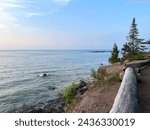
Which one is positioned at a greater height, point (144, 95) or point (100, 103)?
point (144, 95)

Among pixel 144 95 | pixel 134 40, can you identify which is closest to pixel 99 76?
pixel 144 95

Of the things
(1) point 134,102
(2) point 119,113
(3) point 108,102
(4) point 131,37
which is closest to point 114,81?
(3) point 108,102

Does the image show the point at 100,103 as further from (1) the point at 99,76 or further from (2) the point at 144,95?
(1) the point at 99,76

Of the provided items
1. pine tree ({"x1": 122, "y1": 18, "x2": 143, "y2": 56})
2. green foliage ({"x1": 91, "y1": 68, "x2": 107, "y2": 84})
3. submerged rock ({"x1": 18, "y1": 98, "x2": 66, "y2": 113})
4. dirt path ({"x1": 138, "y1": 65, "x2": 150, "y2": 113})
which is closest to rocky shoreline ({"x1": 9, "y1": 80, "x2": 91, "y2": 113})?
submerged rock ({"x1": 18, "y1": 98, "x2": 66, "y2": 113})

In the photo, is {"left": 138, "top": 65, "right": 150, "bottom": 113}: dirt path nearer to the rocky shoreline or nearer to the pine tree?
the rocky shoreline

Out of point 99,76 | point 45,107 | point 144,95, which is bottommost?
point 45,107

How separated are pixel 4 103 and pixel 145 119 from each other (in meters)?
17.7

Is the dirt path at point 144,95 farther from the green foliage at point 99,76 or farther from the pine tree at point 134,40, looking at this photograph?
the pine tree at point 134,40

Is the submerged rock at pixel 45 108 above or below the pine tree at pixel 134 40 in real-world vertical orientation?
below

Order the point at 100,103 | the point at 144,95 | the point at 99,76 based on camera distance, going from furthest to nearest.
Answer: the point at 99,76 → the point at 144,95 → the point at 100,103

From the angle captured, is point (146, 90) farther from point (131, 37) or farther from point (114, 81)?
point (131, 37)

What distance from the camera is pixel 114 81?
13.9 metres

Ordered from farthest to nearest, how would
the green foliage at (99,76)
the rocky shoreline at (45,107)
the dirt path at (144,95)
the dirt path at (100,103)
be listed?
the green foliage at (99,76) < the rocky shoreline at (45,107) < the dirt path at (100,103) < the dirt path at (144,95)

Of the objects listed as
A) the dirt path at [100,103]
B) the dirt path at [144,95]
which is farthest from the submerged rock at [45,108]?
the dirt path at [144,95]
